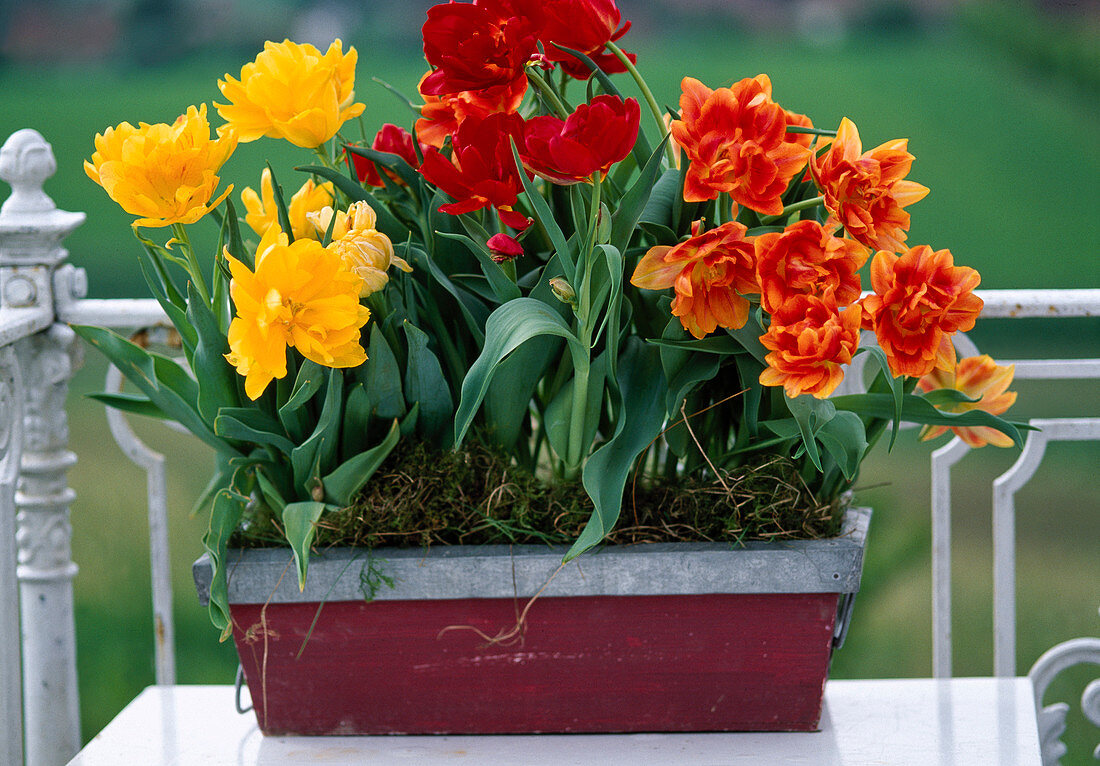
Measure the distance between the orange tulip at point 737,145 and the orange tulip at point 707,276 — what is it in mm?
22

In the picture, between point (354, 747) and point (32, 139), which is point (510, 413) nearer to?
point (354, 747)

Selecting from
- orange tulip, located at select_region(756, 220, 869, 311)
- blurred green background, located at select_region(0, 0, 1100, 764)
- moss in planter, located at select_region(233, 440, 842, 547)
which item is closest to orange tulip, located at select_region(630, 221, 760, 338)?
orange tulip, located at select_region(756, 220, 869, 311)

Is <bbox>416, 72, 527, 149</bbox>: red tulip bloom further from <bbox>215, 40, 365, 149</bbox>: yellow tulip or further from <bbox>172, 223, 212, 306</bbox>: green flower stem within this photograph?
<bbox>172, 223, 212, 306</bbox>: green flower stem

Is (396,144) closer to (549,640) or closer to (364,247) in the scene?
(364,247)

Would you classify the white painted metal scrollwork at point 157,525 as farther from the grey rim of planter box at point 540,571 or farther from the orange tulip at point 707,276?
the orange tulip at point 707,276

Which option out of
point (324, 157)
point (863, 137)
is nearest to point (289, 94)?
point (324, 157)

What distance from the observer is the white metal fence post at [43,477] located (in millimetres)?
809

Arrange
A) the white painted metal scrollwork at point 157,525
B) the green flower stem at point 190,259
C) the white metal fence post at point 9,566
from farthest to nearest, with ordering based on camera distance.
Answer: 1. the white painted metal scrollwork at point 157,525
2. the white metal fence post at point 9,566
3. the green flower stem at point 190,259

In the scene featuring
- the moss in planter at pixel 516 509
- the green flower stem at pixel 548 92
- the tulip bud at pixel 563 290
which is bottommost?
the moss in planter at pixel 516 509

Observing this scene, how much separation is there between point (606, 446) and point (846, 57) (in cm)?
259

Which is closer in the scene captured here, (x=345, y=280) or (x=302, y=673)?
(x=345, y=280)

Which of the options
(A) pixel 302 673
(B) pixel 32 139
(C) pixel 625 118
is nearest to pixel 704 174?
(C) pixel 625 118

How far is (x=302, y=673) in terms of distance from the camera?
2.09ft

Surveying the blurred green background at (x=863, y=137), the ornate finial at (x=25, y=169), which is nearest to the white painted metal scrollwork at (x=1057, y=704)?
the ornate finial at (x=25, y=169)
